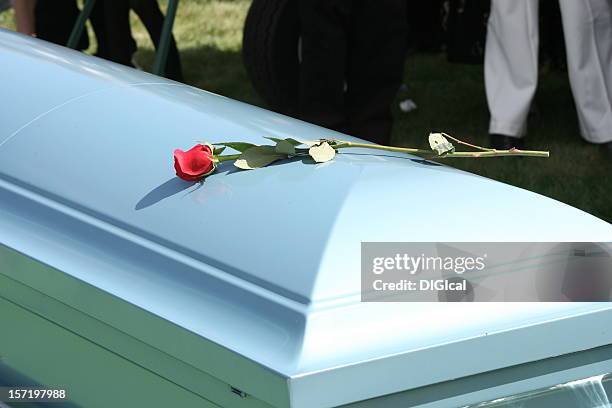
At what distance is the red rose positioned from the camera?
149 cm

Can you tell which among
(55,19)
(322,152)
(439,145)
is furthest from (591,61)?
(55,19)

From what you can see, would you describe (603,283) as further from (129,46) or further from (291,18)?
(129,46)

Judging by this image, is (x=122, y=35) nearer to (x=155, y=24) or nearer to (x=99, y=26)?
(x=155, y=24)

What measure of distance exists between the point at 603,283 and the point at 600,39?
7.79ft

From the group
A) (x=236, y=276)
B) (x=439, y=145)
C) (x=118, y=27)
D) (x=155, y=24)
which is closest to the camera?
(x=236, y=276)

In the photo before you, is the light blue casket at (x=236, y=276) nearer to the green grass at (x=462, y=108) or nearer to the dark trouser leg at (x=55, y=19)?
the green grass at (x=462, y=108)

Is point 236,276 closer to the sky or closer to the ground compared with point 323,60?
closer to the sky

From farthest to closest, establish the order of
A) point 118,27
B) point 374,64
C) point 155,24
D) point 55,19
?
point 55,19 < point 155,24 < point 118,27 < point 374,64

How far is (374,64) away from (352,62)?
A: 0.22 ft

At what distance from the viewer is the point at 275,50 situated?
158 inches

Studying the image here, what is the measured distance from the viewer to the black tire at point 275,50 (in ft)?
13.1

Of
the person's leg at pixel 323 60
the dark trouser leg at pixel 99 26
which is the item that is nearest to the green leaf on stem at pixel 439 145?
the person's leg at pixel 323 60

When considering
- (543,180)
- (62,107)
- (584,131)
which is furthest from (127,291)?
(584,131)

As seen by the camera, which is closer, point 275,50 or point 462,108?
point 275,50
